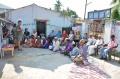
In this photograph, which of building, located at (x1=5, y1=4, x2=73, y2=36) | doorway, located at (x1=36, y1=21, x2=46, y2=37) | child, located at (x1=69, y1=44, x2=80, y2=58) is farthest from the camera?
doorway, located at (x1=36, y1=21, x2=46, y2=37)

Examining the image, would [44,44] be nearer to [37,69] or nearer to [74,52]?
[74,52]

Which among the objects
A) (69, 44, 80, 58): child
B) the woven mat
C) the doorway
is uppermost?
the doorway

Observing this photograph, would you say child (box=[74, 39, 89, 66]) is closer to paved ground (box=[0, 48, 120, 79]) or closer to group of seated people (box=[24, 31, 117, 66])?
group of seated people (box=[24, 31, 117, 66])

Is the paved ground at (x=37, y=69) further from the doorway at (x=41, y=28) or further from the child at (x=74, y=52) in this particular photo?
the doorway at (x=41, y=28)

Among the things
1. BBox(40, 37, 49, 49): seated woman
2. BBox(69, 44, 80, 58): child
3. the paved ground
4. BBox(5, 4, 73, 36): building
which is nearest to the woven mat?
the paved ground

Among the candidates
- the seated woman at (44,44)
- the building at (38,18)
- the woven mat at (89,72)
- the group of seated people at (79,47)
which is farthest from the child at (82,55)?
the building at (38,18)

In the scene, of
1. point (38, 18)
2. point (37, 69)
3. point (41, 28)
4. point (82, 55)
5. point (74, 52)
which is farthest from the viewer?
point (41, 28)

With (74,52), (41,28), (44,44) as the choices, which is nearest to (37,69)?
(74,52)

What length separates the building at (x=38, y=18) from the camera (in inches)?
543

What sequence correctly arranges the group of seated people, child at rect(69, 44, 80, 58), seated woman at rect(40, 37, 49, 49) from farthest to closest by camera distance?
1. seated woman at rect(40, 37, 49, 49)
2. child at rect(69, 44, 80, 58)
3. the group of seated people

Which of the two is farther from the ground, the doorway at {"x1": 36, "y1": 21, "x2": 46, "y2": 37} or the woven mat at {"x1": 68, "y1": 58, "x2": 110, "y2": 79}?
the doorway at {"x1": 36, "y1": 21, "x2": 46, "y2": 37}

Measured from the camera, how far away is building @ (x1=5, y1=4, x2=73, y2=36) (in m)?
13.8

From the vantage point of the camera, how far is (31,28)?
14219 millimetres

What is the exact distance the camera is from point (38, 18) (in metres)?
14.3
